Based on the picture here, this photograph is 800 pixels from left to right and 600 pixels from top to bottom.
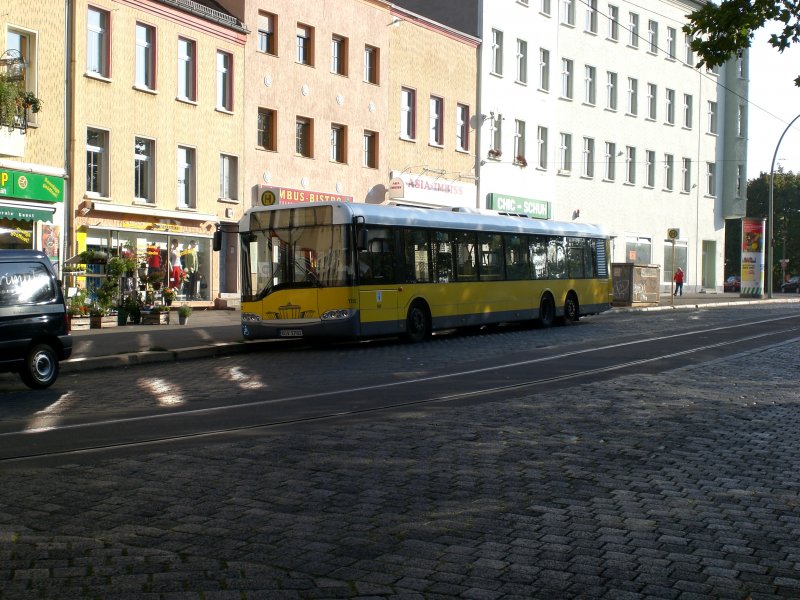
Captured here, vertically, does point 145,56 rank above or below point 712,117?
below

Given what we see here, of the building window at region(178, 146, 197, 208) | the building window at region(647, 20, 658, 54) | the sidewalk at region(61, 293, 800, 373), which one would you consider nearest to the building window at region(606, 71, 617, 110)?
the building window at region(647, 20, 658, 54)

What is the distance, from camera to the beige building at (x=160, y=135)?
30.6 m

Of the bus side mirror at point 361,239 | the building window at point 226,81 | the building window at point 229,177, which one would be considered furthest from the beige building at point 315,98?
the bus side mirror at point 361,239

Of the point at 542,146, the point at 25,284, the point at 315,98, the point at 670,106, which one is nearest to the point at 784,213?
the point at 670,106

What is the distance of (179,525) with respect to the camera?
638cm

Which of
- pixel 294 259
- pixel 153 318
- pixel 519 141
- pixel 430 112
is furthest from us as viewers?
pixel 519 141

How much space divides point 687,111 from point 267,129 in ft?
118

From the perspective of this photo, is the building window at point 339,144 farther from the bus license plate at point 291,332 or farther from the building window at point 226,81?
the bus license plate at point 291,332

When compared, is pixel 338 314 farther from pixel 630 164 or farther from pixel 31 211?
pixel 630 164

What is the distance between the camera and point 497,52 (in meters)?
50.3

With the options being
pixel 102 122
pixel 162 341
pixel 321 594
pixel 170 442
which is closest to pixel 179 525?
pixel 321 594

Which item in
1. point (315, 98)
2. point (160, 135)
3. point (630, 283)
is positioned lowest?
point (630, 283)

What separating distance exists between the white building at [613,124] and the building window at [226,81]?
15.3 metres

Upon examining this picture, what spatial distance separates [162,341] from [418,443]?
43.5 ft
